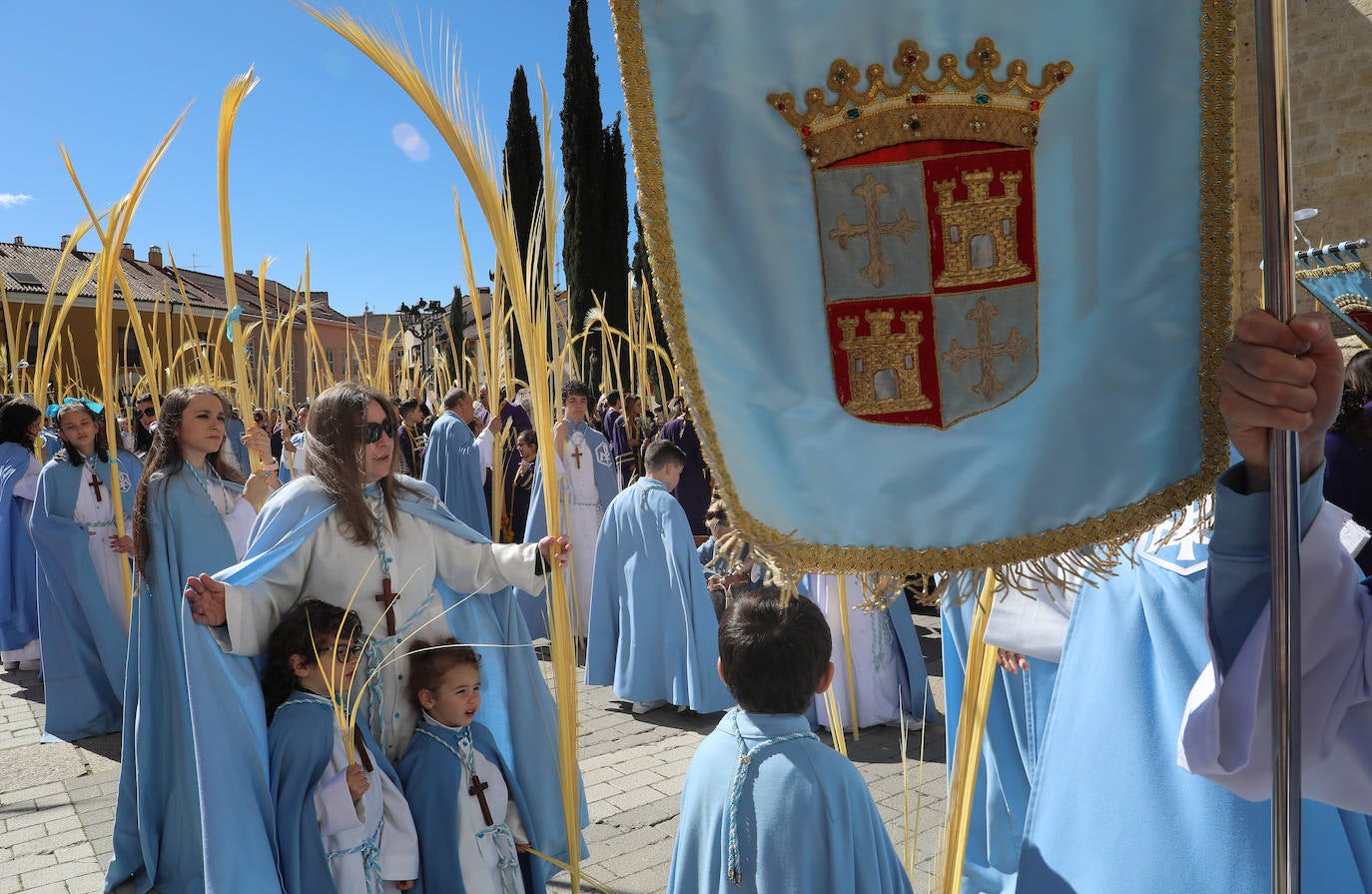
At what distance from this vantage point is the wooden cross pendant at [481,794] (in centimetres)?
294

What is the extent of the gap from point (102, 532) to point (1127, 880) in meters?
6.39

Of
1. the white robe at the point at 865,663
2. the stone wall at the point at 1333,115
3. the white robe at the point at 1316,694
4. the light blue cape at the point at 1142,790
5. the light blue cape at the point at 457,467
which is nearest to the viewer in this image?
the white robe at the point at 1316,694

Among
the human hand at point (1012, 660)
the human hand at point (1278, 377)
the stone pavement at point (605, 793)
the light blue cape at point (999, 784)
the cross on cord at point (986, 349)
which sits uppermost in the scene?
the cross on cord at point (986, 349)

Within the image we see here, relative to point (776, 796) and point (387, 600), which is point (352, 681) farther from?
point (776, 796)

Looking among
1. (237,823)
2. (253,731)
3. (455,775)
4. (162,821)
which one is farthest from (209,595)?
(162,821)

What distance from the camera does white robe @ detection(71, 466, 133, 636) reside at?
6.25 m

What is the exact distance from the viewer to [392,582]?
10.2 feet

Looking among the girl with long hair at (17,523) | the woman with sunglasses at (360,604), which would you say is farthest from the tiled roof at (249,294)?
the woman with sunglasses at (360,604)

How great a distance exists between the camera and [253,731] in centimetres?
276

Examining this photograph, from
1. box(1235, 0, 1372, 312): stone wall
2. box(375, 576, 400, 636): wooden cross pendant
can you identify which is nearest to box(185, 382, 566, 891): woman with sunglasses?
box(375, 576, 400, 636): wooden cross pendant

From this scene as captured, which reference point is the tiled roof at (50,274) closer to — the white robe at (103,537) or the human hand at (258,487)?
the white robe at (103,537)

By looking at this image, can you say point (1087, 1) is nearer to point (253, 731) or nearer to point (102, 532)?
point (253, 731)

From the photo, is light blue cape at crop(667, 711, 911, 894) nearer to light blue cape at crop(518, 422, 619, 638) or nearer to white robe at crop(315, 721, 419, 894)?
white robe at crop(315, 721, 419, 894)

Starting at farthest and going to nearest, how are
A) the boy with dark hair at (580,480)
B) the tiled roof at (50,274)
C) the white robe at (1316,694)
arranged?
1. the tiled roof at (50,274)
2. the boy with dark hair at (580,480)
3. the white robe at (1316,694)
